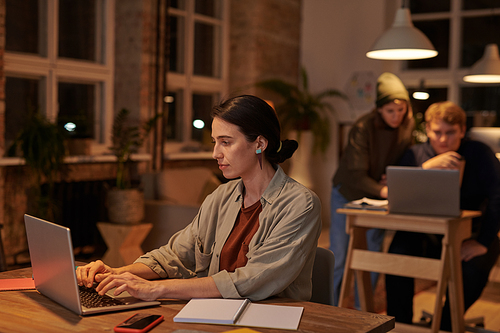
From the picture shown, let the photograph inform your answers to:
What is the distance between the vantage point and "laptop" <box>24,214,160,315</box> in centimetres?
135

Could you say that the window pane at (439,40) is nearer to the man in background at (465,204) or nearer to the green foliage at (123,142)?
the green foliage at (123,142)

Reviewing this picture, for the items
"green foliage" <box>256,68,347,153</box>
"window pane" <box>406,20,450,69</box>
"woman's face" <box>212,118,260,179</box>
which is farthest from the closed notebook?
"window pane" <box>406,20,450,69</box>

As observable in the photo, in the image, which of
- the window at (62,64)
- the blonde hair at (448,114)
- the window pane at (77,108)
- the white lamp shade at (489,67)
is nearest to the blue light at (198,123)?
the window at (62,64)

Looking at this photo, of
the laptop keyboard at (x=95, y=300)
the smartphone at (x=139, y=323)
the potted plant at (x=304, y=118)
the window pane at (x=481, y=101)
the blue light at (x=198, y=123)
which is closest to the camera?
the smartphone at (x=139, y=323)

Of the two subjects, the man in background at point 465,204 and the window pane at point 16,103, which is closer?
the man in background at point 465,204

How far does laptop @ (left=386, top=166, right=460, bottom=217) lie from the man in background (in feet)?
0.86

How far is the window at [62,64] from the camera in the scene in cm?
462

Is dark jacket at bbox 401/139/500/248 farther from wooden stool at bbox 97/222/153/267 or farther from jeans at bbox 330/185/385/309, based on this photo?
wooden stool at bbox 97/222/153/267

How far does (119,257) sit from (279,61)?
368 centimetres

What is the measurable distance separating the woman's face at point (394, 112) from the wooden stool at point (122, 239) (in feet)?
7.47

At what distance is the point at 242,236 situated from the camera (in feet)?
5.92

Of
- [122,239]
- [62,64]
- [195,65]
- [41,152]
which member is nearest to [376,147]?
[122,239]

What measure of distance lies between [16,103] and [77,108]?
0.65 m

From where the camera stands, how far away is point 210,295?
1.54 m
